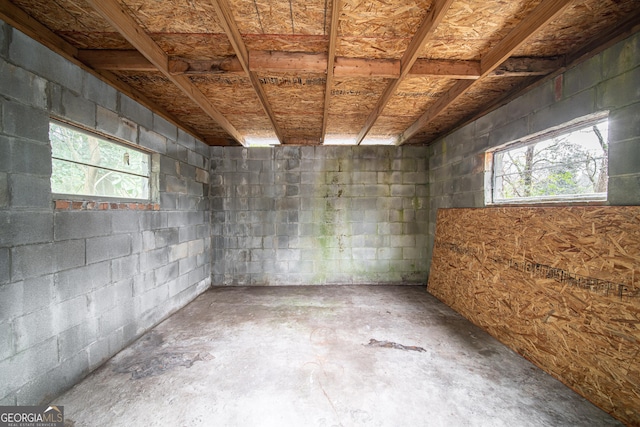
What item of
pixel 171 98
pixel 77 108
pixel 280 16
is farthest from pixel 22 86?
pixel 280 16

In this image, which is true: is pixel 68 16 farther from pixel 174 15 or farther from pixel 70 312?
pixel 70 312

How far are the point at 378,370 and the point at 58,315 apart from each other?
252 centimetres

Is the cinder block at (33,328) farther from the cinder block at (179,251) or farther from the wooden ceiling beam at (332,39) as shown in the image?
the wooden ceiling beam at (332,39)

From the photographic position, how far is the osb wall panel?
157 centimetres

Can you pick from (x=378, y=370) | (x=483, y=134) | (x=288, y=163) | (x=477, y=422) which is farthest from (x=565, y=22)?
(x=288, y=163)

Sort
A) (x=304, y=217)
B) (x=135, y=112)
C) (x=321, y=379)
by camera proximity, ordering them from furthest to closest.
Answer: (x=304, y=217) < (x=135, y=112) < (x=321, y=379)

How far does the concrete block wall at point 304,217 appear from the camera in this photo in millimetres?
4211

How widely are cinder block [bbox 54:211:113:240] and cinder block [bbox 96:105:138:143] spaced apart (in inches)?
30.3

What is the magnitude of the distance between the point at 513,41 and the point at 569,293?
1988 mm

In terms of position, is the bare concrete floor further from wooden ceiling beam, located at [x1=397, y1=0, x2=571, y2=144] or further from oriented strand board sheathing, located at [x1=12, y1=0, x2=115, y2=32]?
oriented strand board sheathing, located at [x1=12, y1=0, x2=115, y2=32]

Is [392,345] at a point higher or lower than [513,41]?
lower

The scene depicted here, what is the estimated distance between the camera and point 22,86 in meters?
1.57

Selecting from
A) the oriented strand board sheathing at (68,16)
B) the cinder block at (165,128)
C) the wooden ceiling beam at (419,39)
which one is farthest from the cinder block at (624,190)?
the cinder block at (165,128)

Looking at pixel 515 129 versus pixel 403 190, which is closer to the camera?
pixel 515 129
